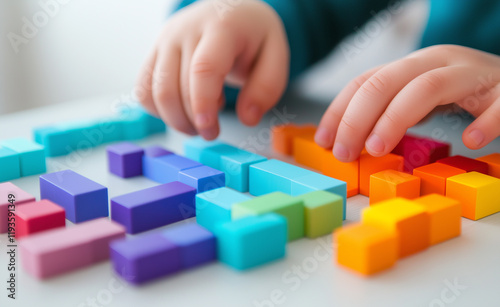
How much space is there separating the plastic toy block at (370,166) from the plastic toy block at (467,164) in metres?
0.06

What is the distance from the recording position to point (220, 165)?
816mm

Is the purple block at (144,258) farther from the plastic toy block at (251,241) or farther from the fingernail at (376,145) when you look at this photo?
the fingernail at (376,145)

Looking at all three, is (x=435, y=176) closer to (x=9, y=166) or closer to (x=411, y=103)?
(x=411, y=103)

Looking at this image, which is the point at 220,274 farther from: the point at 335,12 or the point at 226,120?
the point at 335,12

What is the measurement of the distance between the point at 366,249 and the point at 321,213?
0.10m

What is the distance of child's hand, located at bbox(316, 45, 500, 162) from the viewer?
2.35 ft

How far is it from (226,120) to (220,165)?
13.8 inches

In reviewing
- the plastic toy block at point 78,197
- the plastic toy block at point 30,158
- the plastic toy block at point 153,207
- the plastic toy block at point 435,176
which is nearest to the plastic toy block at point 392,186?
the plastic toy block at point 435,176

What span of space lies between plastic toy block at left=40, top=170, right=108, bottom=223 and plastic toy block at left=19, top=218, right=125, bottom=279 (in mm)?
90

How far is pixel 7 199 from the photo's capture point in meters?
0.65

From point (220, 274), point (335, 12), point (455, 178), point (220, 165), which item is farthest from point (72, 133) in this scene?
point (335, 12)

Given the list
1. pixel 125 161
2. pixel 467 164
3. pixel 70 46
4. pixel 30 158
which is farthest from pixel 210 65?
pixel 70 46

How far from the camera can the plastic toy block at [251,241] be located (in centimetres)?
53

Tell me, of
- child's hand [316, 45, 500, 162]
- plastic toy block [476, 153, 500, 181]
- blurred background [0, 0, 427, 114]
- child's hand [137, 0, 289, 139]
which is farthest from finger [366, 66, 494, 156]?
blurred background [0, 0, 427, 114]
